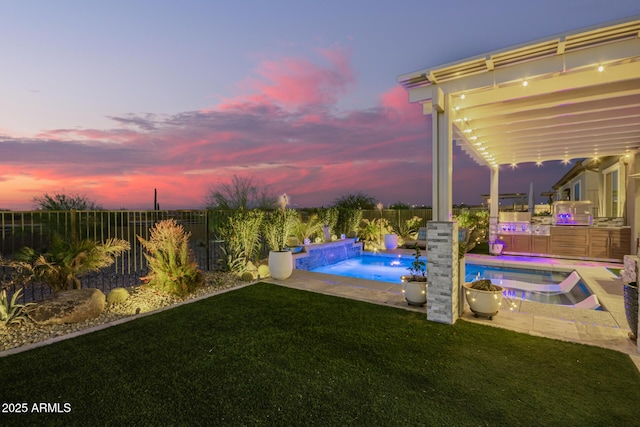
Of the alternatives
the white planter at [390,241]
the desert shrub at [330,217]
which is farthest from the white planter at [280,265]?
the white planter at [390,241]

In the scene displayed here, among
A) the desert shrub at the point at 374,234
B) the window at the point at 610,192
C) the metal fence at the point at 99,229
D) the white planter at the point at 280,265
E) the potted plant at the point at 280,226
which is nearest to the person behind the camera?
the metal fence at the point at 99,229

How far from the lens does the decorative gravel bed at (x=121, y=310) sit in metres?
3.46

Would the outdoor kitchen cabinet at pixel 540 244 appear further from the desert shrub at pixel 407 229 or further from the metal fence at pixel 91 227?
the metal fence at pixel 91 227

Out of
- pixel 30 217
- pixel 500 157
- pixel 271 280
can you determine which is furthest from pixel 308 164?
pixel 30 217

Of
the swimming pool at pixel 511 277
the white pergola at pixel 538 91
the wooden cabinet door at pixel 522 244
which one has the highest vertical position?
the white pergola at pixel 538 91

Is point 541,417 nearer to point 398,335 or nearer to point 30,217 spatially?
point 398,335

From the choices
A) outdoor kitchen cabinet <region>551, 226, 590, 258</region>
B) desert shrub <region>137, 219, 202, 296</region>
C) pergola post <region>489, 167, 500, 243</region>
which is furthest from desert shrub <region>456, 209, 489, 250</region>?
desert shrub <region>137, 219, 202, 296</region>

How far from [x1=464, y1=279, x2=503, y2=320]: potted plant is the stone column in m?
0.23

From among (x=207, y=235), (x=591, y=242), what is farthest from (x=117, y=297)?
(x=591, y=242)

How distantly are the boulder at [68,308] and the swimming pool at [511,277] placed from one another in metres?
5.00

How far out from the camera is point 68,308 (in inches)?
154

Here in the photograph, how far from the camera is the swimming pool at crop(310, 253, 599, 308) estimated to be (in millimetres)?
5801

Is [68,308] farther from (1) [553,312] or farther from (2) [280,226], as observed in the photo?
(1) [553,312]

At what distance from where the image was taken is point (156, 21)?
6.81 meters
